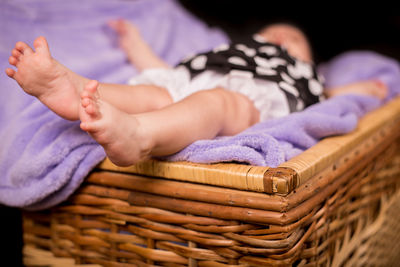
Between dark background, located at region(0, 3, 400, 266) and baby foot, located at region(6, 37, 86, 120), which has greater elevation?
baby foot, located at region(6, 37, 86, 120)

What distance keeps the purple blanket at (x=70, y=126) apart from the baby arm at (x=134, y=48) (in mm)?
30

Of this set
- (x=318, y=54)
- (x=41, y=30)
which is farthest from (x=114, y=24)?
(x=318, y=54)

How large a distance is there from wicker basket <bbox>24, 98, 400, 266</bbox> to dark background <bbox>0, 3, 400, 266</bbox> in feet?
2.94

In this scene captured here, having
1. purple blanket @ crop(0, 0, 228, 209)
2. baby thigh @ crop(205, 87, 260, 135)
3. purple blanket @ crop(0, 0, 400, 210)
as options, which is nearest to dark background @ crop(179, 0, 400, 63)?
purple blanket @ crop(0, 0, 228, 209)

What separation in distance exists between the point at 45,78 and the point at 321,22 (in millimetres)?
1457

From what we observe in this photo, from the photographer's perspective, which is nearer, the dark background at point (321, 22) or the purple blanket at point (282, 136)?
the purple blanket at point (282, 136)

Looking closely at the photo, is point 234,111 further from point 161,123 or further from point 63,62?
point 63,62

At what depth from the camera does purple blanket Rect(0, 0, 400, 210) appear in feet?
2.09

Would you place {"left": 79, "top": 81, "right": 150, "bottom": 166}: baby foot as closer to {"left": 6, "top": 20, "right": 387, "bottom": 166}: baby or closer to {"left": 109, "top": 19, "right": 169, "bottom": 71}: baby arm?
{"left": 6, "top": 20, "right": 387, "bottom": 166}: baby

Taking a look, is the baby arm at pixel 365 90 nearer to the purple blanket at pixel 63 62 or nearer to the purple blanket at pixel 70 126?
the purple blanket at pixel 70 126

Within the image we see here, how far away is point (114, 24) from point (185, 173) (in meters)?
0.74

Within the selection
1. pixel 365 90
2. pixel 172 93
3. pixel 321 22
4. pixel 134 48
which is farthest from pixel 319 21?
pixel 172 93

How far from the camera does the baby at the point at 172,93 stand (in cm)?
52

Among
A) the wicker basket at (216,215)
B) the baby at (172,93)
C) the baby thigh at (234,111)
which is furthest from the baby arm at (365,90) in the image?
the baby thigh at (234,111)
